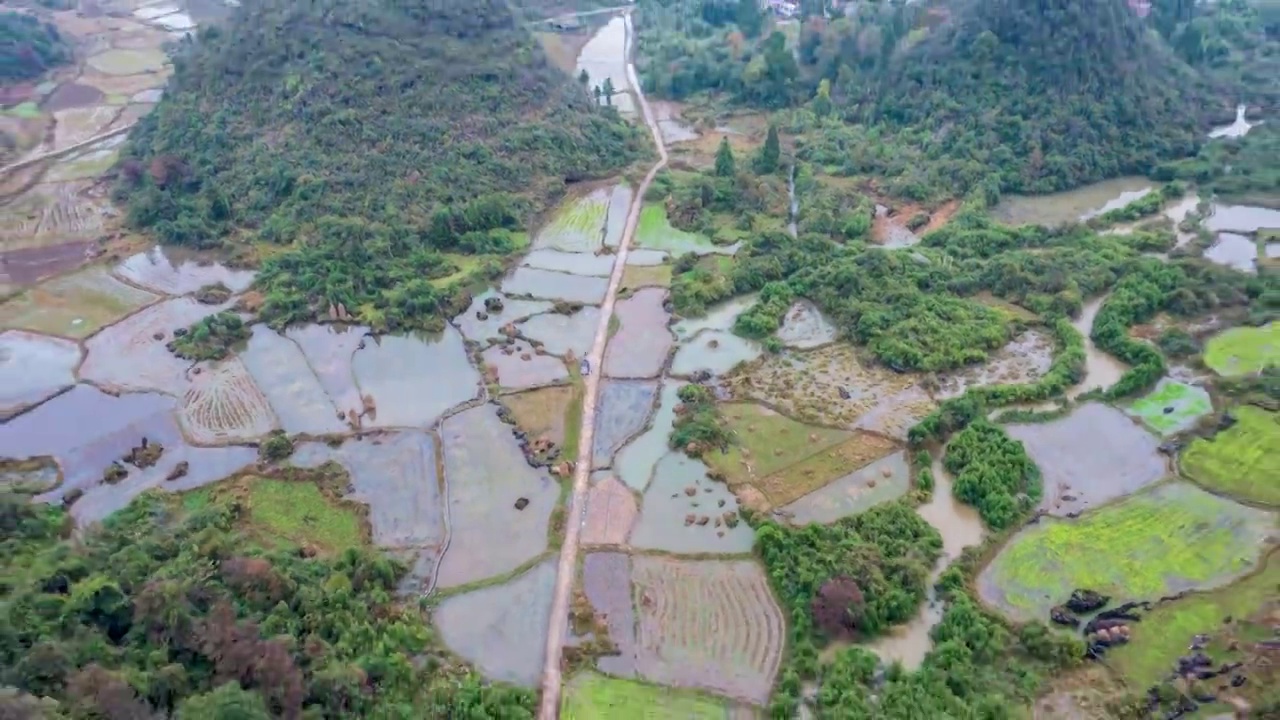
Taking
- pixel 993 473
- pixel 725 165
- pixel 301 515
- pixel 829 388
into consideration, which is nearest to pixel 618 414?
pixel 829 388

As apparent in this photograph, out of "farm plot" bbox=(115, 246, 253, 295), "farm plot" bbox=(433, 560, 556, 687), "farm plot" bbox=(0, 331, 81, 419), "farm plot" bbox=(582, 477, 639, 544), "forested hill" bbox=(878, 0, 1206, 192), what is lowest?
"farm plot" bbox=(433, 560, 556, 687)

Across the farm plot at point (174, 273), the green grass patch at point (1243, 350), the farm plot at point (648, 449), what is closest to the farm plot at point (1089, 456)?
the green grass patch at point (1243, 350)

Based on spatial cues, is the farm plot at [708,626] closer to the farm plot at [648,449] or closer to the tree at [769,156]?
the farm plot at [648,449]

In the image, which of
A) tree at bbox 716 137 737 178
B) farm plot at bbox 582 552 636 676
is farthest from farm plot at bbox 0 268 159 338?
tree at bbox 716 137 737 178

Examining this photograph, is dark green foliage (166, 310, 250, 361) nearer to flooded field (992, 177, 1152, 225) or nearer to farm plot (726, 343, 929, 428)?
farm plot (726, 343, 929, 428)

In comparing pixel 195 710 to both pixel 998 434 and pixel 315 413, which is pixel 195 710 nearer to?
pixel 315 413

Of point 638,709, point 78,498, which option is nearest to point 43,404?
point 78,498

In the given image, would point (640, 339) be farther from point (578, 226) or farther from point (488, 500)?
point (578, 226)

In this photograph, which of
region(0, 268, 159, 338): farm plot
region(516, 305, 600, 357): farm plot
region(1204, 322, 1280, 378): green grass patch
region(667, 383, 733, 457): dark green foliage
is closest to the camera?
region(667, 383, 733, 457): dark green foliage

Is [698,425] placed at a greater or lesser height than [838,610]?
lesser
